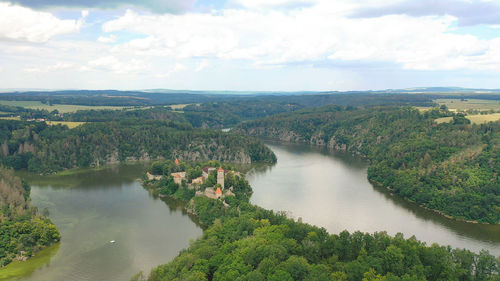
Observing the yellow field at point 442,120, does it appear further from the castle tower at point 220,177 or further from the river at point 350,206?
the castle tower at point 220,177

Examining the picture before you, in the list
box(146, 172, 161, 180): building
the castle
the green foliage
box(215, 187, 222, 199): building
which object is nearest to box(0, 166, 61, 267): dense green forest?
the green foliage

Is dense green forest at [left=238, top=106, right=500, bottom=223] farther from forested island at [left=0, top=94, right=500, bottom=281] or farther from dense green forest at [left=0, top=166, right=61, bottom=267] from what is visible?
dense green forest at [left=0, top=166, right=61, bottom=267]

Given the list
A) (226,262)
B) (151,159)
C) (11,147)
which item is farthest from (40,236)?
(11,147)

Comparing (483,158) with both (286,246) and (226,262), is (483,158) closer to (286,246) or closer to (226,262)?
(286,246)

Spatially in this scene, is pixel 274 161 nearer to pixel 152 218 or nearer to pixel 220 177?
pixel 220 177

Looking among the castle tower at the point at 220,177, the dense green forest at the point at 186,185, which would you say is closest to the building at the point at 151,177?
the dense green forest at the point at 186,185
